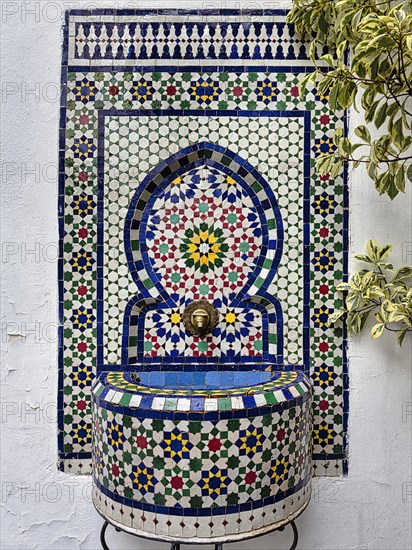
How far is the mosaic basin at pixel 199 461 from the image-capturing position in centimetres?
131

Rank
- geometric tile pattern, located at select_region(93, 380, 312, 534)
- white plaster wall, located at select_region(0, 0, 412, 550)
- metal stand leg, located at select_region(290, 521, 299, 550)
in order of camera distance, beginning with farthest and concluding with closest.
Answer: white plaster wall, located at select_region(0, 0, 412, 550)
metal stand leg, located at select_region(290, 521, 299, 550)
geometric tile pattern, located at select_region(93, 380, 312, 534)

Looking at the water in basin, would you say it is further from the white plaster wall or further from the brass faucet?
the white plaster wall

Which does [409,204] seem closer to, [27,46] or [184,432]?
[184,432]

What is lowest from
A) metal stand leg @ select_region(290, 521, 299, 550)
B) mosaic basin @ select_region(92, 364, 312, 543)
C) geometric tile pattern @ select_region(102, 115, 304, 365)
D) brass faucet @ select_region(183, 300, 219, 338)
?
metal stand leg @ select_region(290, 521, 299, 550)

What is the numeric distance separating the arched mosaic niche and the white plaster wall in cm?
27

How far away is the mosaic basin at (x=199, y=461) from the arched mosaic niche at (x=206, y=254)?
0.26m

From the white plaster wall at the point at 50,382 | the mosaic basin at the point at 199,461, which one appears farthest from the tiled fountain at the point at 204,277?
the white plaster wall at the point at 50,382

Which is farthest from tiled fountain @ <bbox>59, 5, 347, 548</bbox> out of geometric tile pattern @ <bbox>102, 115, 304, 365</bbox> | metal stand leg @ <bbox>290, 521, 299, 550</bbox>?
metal stand leg @ <bbox>290, 521, 299, 550</bbox>

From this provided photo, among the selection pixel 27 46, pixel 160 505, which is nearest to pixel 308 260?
pixel 160 505

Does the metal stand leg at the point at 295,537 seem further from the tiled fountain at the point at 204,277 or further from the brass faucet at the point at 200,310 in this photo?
the brass faucet at the point at 200,310

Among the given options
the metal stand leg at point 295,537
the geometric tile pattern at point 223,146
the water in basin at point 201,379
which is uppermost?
the geometric tile pattern at point 223,146

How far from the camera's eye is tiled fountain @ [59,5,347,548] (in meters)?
1.65

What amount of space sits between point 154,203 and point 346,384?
83 cm

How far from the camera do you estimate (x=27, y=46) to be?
65.7 inches
